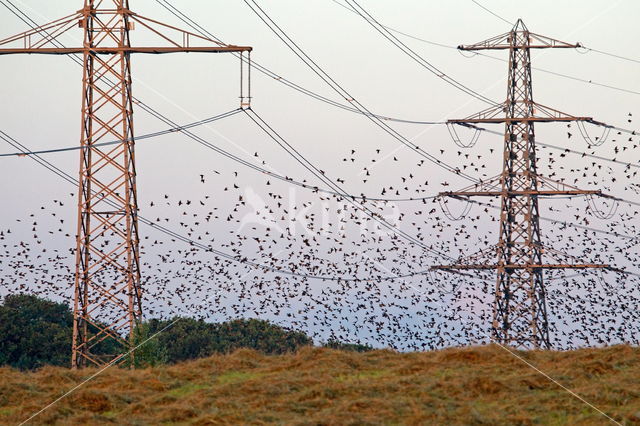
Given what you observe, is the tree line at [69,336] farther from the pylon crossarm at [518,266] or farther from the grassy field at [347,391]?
the grassy field at [347,391]

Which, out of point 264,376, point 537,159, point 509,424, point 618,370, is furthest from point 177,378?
point 537,159

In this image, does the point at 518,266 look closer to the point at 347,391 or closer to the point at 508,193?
the point at 508,193

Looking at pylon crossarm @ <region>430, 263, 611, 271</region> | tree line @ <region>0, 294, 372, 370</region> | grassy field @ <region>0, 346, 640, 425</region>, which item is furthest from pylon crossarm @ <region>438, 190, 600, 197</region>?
grassy field @ <region>0, 346, 640, 425</region>

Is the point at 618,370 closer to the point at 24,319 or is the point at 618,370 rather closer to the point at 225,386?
the point at 225,386

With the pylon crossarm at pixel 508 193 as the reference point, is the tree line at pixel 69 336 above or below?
below

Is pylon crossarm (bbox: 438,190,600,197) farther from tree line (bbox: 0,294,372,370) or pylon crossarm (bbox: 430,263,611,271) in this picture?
tree line (bbox: 0,294,372,370)

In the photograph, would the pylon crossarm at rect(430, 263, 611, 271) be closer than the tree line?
Yes

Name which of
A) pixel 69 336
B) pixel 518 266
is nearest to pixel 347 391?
pixel 518 266

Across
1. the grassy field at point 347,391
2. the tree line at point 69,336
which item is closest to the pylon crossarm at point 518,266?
the tree line at point 69,336
